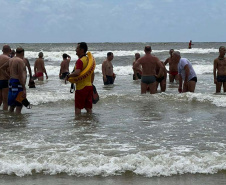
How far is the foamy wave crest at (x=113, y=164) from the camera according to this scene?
180 inches

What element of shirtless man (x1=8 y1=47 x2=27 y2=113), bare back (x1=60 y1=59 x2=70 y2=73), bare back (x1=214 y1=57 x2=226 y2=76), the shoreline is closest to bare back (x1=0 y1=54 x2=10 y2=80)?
shirtless man (x1=8 y1=47 x2=27 y2=113)

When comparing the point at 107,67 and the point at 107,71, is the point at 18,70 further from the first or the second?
the point at 107,71

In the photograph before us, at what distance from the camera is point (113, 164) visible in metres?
4.75

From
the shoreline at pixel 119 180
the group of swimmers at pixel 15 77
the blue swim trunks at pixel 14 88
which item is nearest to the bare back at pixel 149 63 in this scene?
the group of swimmers at pixel 15 77

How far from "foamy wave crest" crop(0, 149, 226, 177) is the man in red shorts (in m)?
2.28

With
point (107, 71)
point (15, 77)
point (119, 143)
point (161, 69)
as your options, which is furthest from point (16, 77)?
point (107, 71)

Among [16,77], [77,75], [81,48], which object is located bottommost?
[16,77]

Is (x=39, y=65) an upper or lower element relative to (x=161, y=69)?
lower

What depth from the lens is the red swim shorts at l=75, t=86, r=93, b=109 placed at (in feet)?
24.2

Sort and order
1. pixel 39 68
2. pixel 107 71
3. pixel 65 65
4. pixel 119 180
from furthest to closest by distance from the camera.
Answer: pixel 65 65 → pixel 39 68 → pixel 107 71 → pixel 119 180

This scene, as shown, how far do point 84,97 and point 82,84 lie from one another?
0.91ft

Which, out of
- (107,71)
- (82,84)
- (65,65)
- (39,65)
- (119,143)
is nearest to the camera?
(119,143)

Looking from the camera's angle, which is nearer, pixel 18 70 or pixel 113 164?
pixel 113 164

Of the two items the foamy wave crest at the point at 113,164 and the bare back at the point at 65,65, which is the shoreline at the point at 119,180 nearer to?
the foamy wave crest at the point at 113,164
